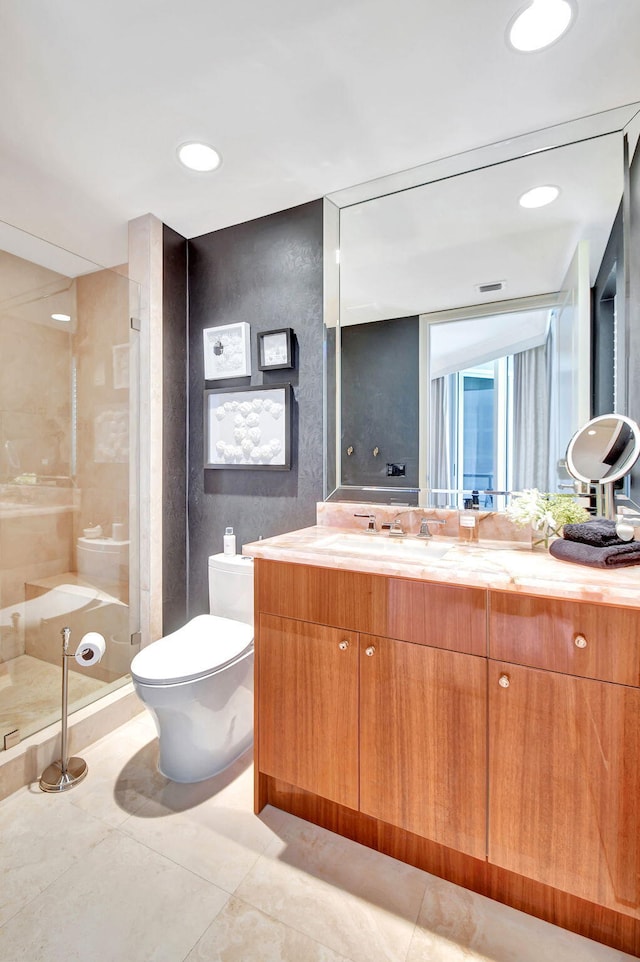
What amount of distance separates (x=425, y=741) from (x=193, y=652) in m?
0.89

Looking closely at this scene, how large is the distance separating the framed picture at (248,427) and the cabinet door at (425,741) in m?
1.08

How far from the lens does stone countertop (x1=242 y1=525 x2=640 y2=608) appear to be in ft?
3.27

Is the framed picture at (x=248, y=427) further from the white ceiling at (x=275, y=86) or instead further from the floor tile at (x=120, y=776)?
the floor tile at (x=120, y=776)

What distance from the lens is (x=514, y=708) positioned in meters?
1.07

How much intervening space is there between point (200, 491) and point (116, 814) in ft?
4.54

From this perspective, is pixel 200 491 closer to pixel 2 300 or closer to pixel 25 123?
pixel 2 300

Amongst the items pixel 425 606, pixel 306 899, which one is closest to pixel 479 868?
pixel 306 899

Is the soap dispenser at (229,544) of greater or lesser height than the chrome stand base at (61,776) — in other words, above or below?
above

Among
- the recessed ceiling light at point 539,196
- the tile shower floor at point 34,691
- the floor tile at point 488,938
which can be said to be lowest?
the floor tile at point 488,938

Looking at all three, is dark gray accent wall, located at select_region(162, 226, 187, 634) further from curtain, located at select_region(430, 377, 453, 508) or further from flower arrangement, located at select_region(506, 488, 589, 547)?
flower arrangement, located at select_region(506, 488, 589, 547)

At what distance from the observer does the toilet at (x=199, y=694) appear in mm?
1479

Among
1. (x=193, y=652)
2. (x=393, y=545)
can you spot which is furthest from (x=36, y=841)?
(x=393, y=545)

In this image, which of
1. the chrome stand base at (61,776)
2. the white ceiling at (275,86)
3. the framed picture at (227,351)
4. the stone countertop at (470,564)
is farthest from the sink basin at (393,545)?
the white ceiling at (275,86)

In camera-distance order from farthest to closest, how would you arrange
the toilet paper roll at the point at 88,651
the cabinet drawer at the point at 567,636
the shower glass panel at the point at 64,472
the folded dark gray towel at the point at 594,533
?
1. the shower glass panel at the point at 64,472
2. the toilet paper roll at the point at 88,651
3. the folded dark gray towel at the point at 594,533
4. the cabinet drawer at the point at 567,636
